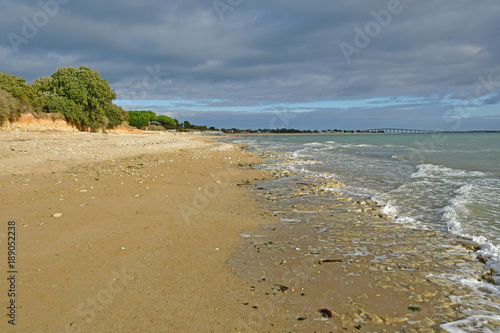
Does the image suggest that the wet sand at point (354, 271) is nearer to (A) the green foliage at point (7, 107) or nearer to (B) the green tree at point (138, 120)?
(A) the green foliage at point (7, 107)

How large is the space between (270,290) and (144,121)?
93478 millimetres

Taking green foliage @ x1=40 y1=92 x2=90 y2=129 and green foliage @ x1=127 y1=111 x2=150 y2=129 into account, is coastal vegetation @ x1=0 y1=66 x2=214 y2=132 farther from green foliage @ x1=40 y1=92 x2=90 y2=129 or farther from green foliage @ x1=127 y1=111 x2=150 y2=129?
green foliage @ x1=127 y1=111 x2=150 y2=129

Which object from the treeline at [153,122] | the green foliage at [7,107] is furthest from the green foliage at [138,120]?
the green foliage at [7,107]

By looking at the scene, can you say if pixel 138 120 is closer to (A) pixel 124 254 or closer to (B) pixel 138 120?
(B) pixel 138 120

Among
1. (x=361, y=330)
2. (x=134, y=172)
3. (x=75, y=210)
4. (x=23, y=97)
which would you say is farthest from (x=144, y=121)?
(x=361, y=330)

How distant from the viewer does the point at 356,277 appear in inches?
171

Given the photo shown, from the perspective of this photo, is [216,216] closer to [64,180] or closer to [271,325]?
[271,325]

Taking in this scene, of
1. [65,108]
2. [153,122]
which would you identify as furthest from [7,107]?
[153,122]

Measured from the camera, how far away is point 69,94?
140ft

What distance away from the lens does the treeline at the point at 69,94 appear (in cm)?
3727

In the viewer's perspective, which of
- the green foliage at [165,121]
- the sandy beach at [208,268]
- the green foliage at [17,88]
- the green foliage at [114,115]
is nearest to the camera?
the sandy beach at [208,268]

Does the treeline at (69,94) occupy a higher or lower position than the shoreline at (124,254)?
higher

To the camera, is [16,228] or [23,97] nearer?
[16,228]

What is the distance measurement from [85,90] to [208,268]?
156 ft
